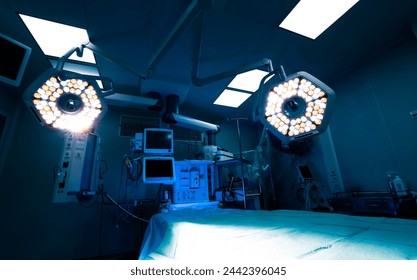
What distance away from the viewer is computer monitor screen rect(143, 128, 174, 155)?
2.62m

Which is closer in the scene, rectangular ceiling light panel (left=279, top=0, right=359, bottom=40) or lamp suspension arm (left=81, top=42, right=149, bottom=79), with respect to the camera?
lamp suspension arm (left=81, top=42, right=149, bottom=79)

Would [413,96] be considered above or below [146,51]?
below

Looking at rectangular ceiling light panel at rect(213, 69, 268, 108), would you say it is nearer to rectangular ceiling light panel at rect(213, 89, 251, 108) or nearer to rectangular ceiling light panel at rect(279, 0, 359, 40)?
rectangular ceiling light panel at rect(213, 89, 251, 108)

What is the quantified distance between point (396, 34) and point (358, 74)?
668mm

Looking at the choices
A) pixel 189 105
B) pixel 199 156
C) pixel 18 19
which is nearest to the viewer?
pixel 18 19

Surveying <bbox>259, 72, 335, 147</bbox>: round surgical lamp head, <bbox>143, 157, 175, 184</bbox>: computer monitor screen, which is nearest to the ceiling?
<bbox>259, 72, 335, 147</bbox>: round surgical lamp head

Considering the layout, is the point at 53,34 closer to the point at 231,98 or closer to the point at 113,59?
the point at 113,59

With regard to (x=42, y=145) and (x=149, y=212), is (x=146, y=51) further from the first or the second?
(x=149, y=212)

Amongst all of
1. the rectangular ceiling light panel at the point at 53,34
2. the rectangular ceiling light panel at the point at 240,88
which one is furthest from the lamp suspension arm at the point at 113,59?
the rectangular ceiling light panel at the point at 240,88

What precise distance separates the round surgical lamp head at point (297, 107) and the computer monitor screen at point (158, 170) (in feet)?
5.89

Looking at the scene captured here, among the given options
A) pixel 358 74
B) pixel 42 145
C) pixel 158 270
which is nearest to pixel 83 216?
pixel 42 145

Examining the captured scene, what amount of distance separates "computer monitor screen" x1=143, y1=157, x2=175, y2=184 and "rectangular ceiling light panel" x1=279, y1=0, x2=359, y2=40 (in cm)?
225

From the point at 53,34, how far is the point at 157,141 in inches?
65.6

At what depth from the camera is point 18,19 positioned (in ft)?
5.61
